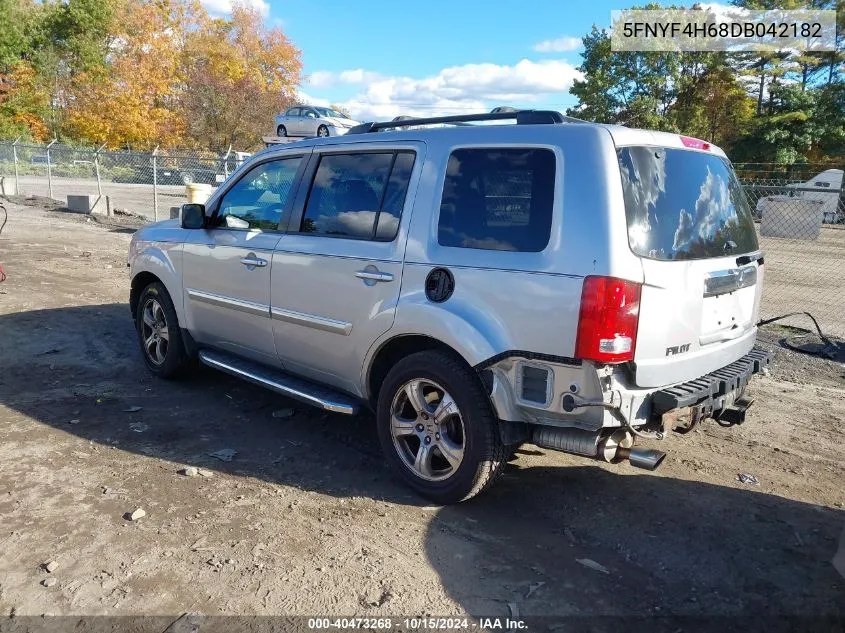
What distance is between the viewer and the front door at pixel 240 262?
4.65 metres

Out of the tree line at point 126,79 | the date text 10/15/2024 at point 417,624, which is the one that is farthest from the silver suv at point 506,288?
the tree line at point 126,79

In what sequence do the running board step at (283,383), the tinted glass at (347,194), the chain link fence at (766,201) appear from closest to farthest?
the tinted glass at (347,194), the running board step at (283,383), the chain link fence at (766,201)

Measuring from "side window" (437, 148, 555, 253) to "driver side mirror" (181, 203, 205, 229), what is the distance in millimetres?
2335

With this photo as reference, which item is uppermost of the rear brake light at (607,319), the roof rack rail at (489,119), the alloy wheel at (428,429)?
the roof rack rail at (489,119)

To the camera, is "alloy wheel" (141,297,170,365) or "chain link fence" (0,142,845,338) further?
"chain link fence" (0,142,845,338)

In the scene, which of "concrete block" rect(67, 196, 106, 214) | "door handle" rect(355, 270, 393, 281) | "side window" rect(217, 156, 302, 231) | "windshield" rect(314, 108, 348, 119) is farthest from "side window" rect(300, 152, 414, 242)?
"windshield" rect(314, 108, 348, 119)

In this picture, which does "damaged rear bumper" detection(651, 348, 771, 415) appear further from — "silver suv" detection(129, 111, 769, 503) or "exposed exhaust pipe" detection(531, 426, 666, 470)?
"exposed exhaust pipe" detection(531, 426, 666, 470)

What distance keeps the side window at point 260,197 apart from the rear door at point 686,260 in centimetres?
243

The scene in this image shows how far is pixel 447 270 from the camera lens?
11.7ft

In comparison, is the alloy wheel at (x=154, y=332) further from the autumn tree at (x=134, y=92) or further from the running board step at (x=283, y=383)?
the autumn tree at (x=134, y=92)

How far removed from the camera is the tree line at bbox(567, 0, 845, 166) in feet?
135

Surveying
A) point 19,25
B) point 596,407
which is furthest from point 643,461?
point 19,25

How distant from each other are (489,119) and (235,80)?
52528 millimetres

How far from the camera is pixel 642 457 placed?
3.29 metres
